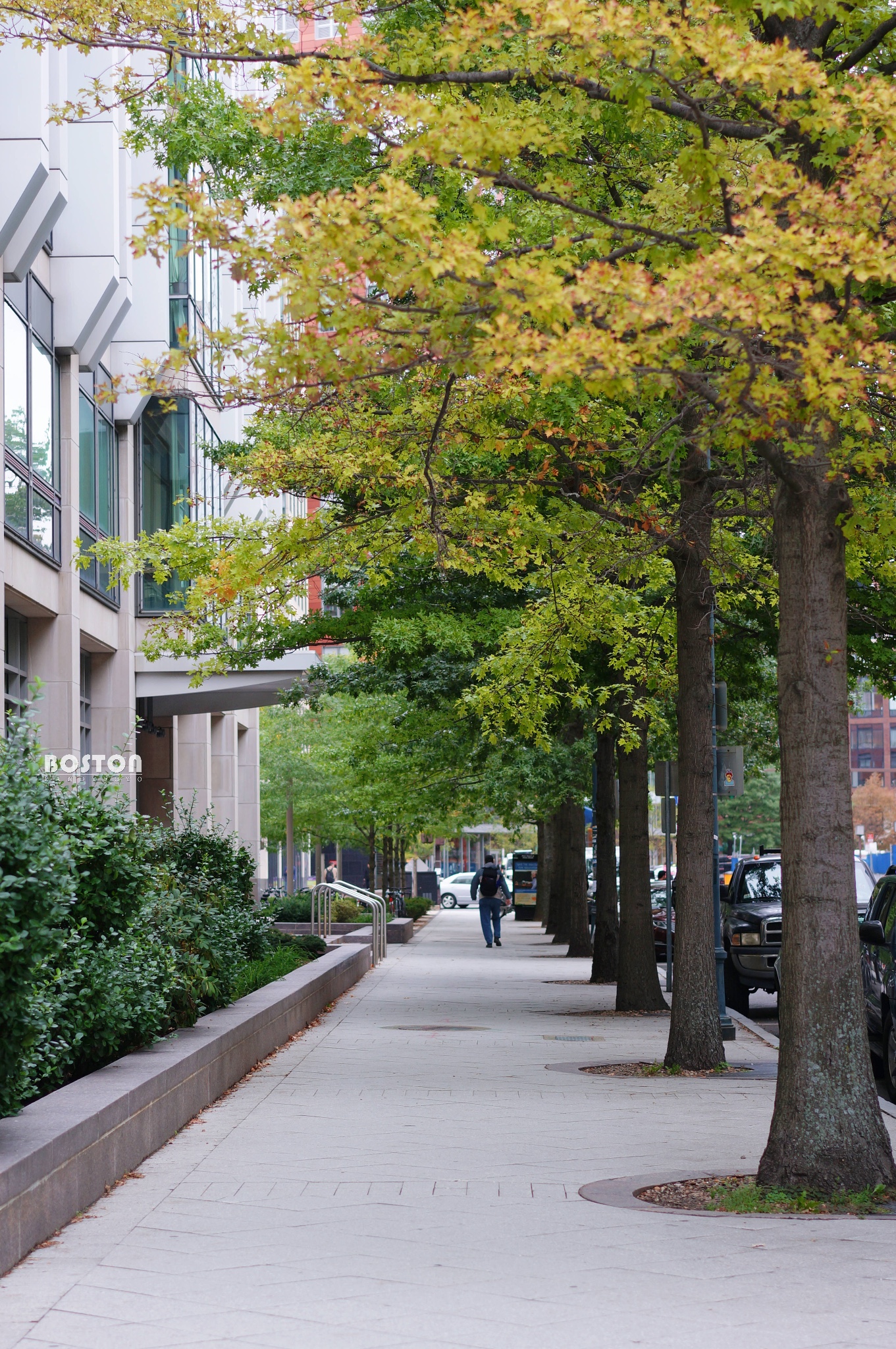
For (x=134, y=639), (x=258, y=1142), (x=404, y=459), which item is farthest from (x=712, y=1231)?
(x=134, y=639)

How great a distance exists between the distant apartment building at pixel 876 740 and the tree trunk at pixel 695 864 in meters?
129

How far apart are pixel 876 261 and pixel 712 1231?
13.2ft

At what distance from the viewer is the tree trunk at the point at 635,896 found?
57.7ft

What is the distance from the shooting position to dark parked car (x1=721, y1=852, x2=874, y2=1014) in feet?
62.5

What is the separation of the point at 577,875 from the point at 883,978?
58.5 feet

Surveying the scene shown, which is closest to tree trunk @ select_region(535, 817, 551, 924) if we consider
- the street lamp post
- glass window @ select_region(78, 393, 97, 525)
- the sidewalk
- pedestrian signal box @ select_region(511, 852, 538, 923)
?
pedestrian signal box @ select_region(511, 852, 538, 923)

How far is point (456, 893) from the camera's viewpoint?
8162cm

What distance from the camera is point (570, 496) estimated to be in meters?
11.8

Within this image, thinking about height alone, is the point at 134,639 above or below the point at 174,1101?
above

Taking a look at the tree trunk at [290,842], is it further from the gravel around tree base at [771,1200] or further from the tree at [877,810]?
the tree at [877,810]

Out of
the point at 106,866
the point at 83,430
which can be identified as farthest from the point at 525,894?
the point at 106,866

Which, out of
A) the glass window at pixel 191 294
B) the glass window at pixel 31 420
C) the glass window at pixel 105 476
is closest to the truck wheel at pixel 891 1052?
the glass window at pixel 31 420

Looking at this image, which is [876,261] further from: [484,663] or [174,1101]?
[484,663]

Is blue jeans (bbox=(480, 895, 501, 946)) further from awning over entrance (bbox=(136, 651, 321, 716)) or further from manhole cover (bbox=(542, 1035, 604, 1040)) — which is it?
manhole cover (bbox=(542, 1035, 604, 1040))
